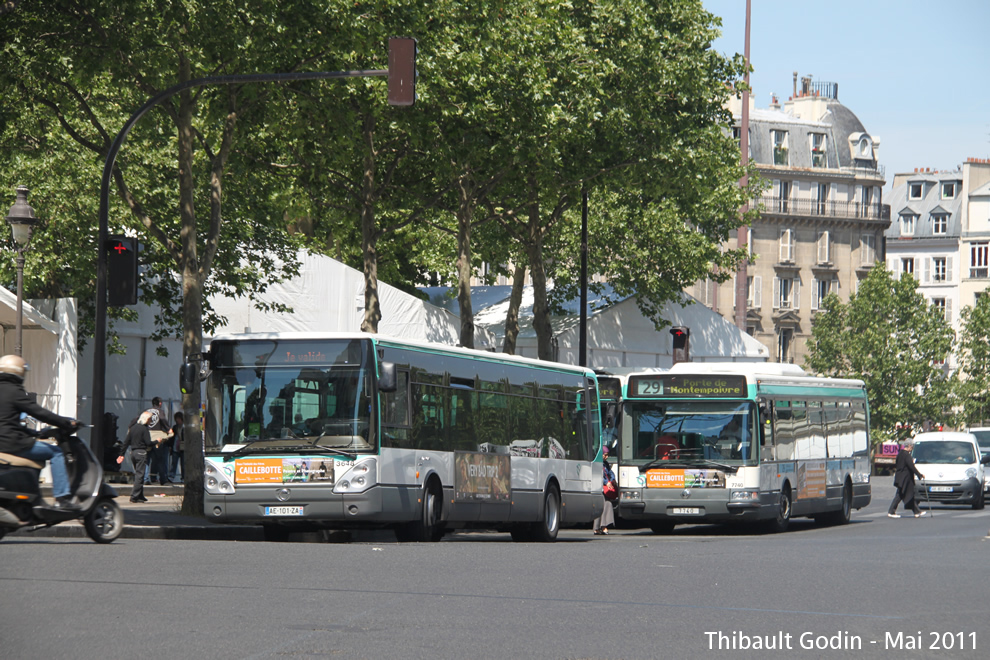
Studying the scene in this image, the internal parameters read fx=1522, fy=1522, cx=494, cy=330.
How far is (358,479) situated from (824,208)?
8461 cm

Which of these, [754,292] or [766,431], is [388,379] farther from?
[754,292]

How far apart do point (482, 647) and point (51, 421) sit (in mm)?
7191

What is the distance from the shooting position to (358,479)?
1859 cm

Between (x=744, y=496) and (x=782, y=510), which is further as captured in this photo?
(x=782, y=510)

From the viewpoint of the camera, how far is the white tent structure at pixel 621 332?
4744cm

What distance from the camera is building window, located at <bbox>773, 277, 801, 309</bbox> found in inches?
3787

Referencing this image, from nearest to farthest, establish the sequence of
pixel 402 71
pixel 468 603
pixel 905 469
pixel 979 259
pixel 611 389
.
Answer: pixel 468 603, pixel 402 71, pixel 611 389, pixel 905 469, pixel 979 259

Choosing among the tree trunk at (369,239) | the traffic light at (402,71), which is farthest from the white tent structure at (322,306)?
the traffic light at (402,71)

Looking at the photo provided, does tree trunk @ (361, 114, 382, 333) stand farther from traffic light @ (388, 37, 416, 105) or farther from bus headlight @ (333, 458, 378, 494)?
bus headlight @ (333, 458, 378, 494)

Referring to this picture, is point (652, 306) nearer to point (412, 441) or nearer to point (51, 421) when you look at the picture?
point (412, 441)

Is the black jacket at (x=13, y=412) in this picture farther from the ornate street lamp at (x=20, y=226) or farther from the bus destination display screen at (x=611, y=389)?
the bus destination display screen at (x=611, y=389)

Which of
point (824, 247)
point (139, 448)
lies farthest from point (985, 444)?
point (824, 247)

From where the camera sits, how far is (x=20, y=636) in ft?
29.3

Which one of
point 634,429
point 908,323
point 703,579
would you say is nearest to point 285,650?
point 703,579
